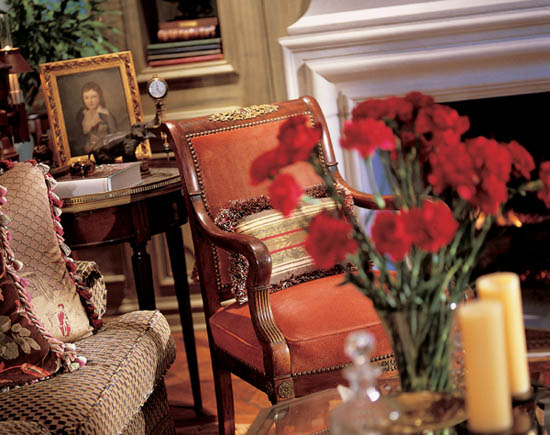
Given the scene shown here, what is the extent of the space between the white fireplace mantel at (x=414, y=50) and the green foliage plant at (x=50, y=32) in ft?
2.64

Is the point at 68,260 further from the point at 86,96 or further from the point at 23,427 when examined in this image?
the point at 86,96

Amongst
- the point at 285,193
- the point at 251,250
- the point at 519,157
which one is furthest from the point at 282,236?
the point at 285,193

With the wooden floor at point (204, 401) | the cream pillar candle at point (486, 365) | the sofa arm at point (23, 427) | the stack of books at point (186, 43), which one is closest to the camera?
the cream pillar candle at point (486, 365)

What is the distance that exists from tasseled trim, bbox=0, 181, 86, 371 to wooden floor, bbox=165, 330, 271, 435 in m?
0.88

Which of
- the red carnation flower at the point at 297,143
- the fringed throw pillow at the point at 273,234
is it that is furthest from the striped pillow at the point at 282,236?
the red carnation flower at the point at 297,143

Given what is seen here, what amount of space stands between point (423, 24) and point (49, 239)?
1.67 meters

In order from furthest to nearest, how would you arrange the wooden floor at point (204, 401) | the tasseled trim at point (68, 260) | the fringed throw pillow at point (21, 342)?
the wooden floor at point (204, 401)
the tasseled trim at point (68, 260)
the fringed throw pillow at point (21, 342)

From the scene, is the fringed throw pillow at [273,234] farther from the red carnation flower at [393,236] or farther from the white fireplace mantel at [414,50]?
the red carnation flower at [393,236]

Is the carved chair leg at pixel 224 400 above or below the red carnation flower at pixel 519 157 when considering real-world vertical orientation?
below

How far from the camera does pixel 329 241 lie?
1.13 m

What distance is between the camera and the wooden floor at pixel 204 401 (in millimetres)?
2779

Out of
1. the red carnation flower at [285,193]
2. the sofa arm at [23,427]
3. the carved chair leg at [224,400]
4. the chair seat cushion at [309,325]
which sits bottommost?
the carved chair leg at [224,400]

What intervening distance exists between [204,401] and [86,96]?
1.25 meters

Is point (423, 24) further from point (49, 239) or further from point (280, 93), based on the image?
point (49, 239)
